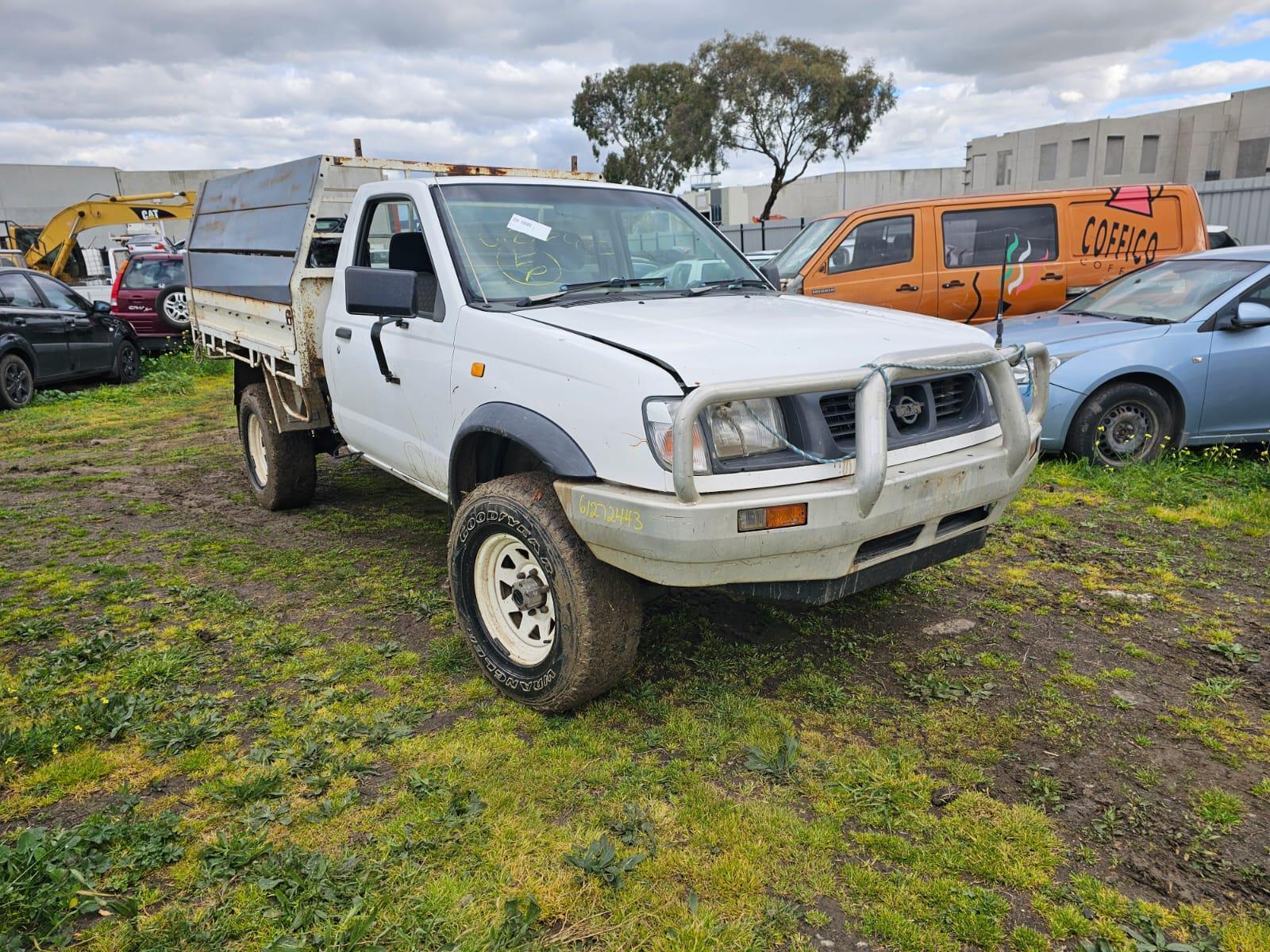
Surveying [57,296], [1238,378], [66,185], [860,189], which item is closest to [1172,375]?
[1238,378]

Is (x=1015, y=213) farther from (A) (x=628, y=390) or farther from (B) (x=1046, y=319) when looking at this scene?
(A) (x=628, y=390)

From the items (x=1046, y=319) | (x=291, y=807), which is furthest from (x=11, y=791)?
(x=1046, y=319)

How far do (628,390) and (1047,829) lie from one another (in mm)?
1857

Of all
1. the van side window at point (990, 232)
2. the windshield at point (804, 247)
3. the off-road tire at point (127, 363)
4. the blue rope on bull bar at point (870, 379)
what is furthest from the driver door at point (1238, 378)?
the off-road tire at point (127, 363)

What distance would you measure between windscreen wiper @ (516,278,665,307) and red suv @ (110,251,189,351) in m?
12.2

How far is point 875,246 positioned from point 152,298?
11.4 meters

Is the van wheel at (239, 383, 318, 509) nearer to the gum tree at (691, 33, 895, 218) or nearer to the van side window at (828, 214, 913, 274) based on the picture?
the van side window at (828, 214, 913, 274)

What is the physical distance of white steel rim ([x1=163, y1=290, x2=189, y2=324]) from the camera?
546 inches

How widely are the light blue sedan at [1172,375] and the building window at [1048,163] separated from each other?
37077 mm

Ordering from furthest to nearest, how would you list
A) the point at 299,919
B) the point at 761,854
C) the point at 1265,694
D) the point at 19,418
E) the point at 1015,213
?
the point at 19,418 < the point at 1015,213 < the point at 1265,694 < the point at 761,854 < the point at 299,919

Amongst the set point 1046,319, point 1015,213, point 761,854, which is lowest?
point 761,854

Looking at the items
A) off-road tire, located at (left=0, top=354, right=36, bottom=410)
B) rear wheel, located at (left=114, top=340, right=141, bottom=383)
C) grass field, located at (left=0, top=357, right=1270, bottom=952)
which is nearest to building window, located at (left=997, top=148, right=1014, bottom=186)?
rear wheel, located at (left=114, top=340, right=141, bottom=383)

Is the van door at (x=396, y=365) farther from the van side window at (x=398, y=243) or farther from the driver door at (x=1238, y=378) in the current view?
the driver door at (x=1238, y=378)

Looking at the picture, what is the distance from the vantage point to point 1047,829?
2.60 m
